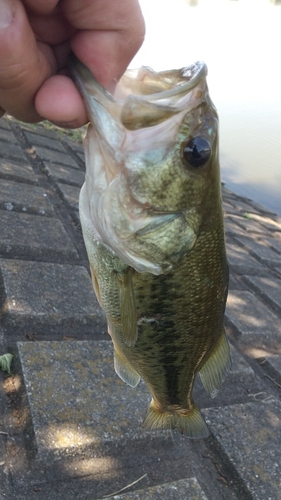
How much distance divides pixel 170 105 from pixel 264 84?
74.0 ft

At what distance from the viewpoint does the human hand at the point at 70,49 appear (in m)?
1.36

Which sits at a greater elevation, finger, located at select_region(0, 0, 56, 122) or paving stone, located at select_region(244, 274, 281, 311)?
finger, located at select_region(0, 0, 56, 122)

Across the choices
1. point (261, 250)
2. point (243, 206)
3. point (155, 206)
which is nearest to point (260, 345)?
point (261, 250)

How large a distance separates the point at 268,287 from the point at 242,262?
1.32ft

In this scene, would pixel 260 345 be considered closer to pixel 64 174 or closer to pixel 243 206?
pixel 64 174

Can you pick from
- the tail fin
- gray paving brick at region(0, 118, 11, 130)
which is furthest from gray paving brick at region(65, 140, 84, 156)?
the tail fin

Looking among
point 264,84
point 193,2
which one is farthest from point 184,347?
point 193,2

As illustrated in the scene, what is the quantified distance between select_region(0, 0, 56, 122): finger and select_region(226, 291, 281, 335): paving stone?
2.59m

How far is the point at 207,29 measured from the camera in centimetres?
3403

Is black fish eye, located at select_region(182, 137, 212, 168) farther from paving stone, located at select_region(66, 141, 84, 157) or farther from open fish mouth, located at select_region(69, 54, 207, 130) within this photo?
paving stone, located at select_region(66, 141, 84, 157)

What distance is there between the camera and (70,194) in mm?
4605

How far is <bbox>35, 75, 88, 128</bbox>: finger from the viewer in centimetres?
140

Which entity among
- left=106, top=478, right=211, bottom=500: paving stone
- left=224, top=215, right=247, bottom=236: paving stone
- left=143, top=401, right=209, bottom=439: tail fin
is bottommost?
left=224, top=215, right=247, bottom=236: paving stone

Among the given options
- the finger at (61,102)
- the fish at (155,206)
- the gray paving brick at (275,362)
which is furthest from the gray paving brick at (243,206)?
the finger at (61,102)
